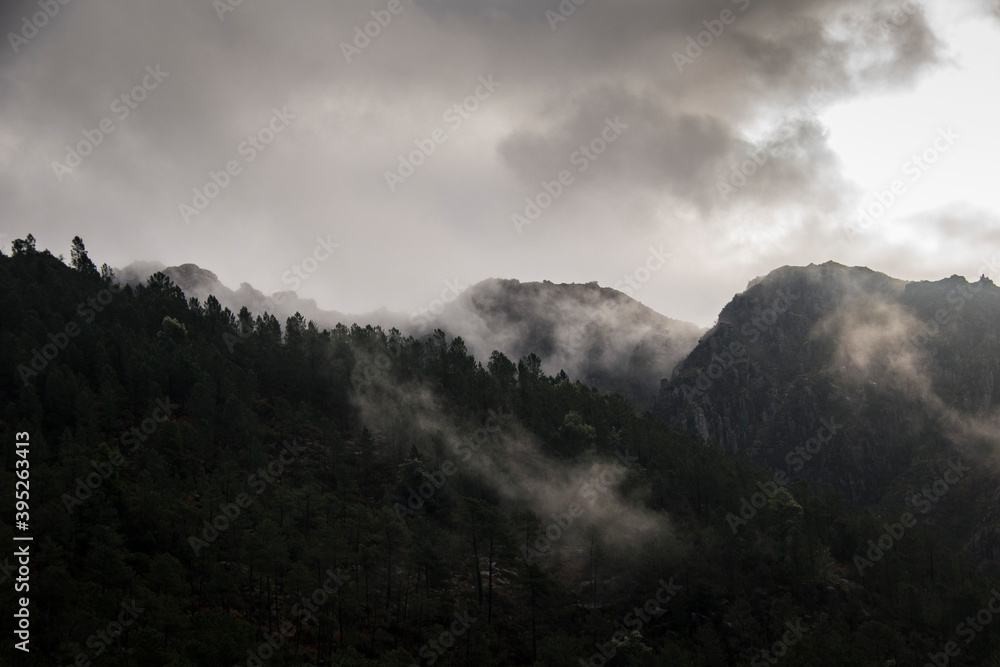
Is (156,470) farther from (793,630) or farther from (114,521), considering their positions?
(793,630)

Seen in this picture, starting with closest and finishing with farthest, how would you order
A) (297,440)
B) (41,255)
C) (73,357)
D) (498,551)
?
(498,551) < (73,357) < (297,440) < (41,255)

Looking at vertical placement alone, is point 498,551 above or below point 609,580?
below

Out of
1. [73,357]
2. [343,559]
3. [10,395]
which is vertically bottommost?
[10,395]

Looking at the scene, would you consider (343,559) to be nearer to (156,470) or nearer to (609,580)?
(156,470)

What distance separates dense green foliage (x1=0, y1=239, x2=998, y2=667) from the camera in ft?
236

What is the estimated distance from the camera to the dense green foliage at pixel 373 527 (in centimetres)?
7200

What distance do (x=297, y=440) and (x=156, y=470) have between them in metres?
40.9

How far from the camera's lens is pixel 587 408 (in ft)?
497

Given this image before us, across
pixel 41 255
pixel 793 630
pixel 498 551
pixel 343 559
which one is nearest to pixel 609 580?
pixel 498 551

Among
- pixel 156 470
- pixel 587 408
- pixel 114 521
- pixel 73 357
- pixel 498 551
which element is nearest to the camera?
pixel 114 521

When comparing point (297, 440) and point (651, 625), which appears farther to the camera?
point (297, 440)

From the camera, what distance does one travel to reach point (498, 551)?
99.9 metres

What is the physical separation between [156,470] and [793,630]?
9303 centimetres

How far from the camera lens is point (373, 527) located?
306 ft
